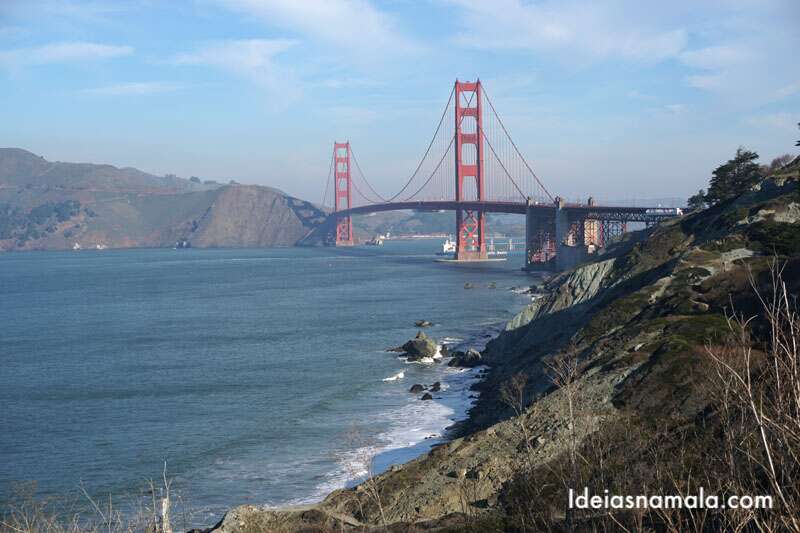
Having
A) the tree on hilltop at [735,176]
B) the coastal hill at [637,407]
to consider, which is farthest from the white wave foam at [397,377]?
the tree on hilltop at [735,176]

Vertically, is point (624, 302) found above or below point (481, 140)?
below

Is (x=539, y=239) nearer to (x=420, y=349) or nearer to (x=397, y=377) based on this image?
(x=420, y=349)

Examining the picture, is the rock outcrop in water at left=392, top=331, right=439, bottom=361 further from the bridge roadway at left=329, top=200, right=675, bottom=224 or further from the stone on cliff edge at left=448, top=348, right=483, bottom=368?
the bridge roadway at left=329, top=200, right=675, bottom=224

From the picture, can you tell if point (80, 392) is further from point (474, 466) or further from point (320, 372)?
point (474, 466)

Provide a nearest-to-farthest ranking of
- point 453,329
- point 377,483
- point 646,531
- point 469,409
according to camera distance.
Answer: point 646,531 < point 377,483 < point 469,409 < point 453,329

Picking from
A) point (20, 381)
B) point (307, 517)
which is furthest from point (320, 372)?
point (307, 517)

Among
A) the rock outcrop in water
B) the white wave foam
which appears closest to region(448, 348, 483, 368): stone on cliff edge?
the rock outcrop in water

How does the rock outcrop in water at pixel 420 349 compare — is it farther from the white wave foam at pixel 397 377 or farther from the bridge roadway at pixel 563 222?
the bridge roadway at pixel 563 222
